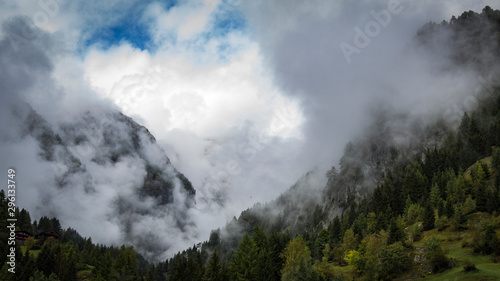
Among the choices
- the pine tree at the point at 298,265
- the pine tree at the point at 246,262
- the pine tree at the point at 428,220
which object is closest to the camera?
the pine tree at the point at 298,265

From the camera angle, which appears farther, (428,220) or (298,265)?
(428,220)

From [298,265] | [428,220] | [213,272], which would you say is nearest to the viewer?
[298,265]

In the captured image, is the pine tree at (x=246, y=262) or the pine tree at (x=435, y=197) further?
the pine tree at (x=435, y=197)

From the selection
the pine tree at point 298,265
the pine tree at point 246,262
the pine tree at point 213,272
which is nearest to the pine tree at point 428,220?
the pine tree at point 298,265

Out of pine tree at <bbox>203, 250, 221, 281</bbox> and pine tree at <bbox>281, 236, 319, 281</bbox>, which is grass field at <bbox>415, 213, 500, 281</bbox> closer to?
pine tree at <bbox>281, 236, 319, 281</bbox>

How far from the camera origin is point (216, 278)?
3265 inches

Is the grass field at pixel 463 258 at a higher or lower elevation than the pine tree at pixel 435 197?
lower

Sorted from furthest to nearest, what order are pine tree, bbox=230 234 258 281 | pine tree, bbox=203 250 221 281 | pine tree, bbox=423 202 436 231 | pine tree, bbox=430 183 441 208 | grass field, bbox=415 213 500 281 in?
pine tree, bbox=430 183 441 208, pine tree, bbox=423 202 436 231, pine tree, bbox=203 250 221 281, pine tree, bbox=230 234 258 281, grass field, bbox=415 213 500 281

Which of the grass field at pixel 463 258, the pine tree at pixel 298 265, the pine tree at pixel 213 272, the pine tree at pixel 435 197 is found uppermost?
the pine tree at pixel 435 197

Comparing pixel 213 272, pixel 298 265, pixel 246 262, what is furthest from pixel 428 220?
pixel 213 272

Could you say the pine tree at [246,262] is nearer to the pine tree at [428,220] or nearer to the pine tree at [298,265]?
the pine tree at [298,265]

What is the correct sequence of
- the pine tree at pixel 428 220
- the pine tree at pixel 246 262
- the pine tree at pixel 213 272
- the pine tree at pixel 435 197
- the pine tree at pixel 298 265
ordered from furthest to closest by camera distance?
the pine tree at pixel 435 197, the pine tree at pixel 428 220, the pine tree at pixel 213 272, the pine tree at pixel 246 262, the pine tree at pixel 298 265

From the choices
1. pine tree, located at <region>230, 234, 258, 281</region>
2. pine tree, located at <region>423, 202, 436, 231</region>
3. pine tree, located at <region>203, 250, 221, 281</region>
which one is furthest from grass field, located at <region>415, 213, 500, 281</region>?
pine tree, located at <region>203, 250, 221, 281</region>

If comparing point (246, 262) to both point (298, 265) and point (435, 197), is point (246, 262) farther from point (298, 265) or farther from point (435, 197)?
point (435, 197)
